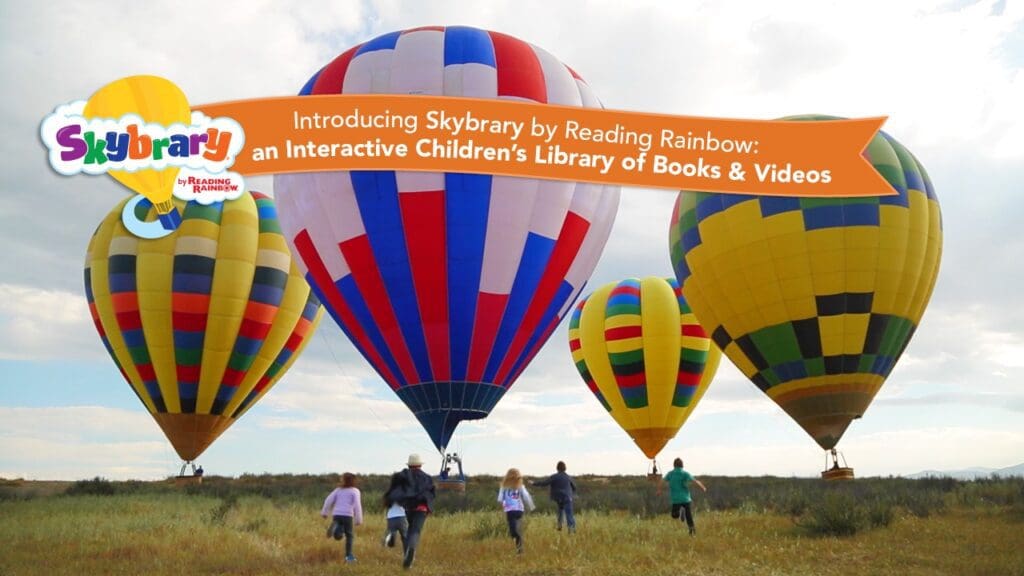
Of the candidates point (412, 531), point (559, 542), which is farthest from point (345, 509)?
point (559, 542)

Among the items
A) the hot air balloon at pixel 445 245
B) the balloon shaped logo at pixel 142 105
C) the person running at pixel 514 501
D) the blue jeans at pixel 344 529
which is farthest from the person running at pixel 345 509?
the balloon shaped logo at pixel 142 105

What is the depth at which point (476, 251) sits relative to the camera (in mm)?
17594

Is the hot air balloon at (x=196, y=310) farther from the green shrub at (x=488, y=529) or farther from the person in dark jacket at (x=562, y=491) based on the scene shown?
the person in dark jacket at (x=562, y=491)

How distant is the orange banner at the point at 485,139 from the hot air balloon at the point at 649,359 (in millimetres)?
13895

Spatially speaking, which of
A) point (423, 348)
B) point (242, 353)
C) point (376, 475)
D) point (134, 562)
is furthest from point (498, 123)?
point (376, 475)

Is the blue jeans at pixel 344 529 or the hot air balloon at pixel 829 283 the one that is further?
the hot air balloon at pixel 829 283

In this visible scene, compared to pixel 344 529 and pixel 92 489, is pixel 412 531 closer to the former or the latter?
pixel 344 529

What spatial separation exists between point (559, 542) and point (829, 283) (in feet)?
47.5

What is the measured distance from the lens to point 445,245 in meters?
17.5

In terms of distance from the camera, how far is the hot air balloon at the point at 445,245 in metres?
17.5

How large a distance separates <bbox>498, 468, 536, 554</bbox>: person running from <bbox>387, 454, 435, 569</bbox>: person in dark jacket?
1431mm

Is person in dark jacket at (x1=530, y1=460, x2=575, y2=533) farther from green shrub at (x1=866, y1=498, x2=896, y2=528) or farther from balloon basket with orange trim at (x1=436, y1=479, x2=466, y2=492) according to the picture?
green shrub at (x1=866, y1=498, x2=896, y2=528)

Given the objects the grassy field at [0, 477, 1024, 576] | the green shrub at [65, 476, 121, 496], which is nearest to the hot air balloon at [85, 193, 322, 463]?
the green shrub at [65, 476, 121, 496]

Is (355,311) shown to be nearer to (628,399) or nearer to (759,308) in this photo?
(759,308)
